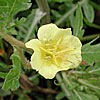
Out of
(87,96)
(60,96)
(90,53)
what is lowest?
(60,96)

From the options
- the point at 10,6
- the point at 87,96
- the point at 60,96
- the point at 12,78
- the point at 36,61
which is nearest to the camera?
the point at 36,61

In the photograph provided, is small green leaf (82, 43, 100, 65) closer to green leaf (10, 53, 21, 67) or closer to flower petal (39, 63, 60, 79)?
flower petal (39, 63, 60, 79)

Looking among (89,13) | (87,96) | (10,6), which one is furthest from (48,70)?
(89,13)

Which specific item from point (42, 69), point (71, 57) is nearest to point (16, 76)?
point (42, 69)

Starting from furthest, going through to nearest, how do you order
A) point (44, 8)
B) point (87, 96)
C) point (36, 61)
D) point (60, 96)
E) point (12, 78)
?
point (60, 96)
point (44, 8)
point (87, 96)
point (12, 78)
point (36, 61)

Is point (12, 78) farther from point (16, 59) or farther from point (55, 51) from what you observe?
point (55, 51)

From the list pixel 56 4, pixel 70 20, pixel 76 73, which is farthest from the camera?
pixel 56 4

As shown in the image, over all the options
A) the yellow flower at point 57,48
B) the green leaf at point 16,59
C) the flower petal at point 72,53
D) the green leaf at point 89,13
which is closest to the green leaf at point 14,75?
the green leaf at point 16,59

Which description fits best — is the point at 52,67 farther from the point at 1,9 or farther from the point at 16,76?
the point at 1,9
